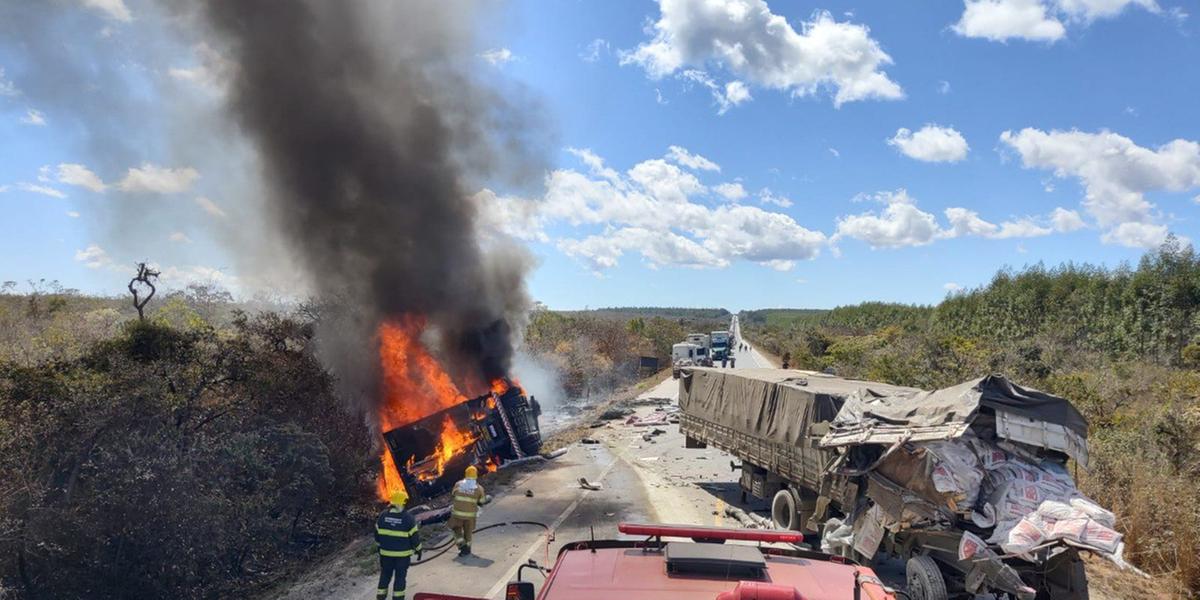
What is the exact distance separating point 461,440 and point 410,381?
367cm

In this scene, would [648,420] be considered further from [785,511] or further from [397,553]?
[397,553]

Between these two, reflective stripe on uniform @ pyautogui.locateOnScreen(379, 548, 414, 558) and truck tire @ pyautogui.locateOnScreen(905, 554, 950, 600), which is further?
reflective stripe on uniform @ pyautogui.locateOnScreen(379, 548, 414, 558)

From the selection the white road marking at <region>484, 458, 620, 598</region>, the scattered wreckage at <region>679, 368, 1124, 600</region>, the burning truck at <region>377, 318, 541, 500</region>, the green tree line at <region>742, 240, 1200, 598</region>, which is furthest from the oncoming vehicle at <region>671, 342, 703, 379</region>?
the scattered wreckage at <region>679, 368, 1124, 600</region>

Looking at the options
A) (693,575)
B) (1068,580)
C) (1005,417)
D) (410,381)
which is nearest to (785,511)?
(1005,417)

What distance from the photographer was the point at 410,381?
17672mm

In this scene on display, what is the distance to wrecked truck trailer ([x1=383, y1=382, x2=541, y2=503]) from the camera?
13.3 metres

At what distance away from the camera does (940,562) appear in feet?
22.8

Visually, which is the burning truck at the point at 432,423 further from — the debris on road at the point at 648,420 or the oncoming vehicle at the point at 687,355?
the oncoming vehicle at the point at 687,355

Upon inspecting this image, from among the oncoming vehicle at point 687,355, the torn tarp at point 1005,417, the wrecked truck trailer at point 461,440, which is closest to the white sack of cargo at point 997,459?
the torn tarp at point 1005,417

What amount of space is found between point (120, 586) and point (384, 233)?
1249cm

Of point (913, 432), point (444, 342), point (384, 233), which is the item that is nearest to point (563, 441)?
point (444, 342)

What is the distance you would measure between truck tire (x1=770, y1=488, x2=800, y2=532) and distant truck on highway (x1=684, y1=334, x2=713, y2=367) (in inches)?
1114

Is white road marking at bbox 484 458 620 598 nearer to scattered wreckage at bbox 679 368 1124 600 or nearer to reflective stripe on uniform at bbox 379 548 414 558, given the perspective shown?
reflective stripe on uniform at bbox 379 548 414 558

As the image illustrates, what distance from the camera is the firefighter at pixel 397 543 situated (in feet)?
25.4
